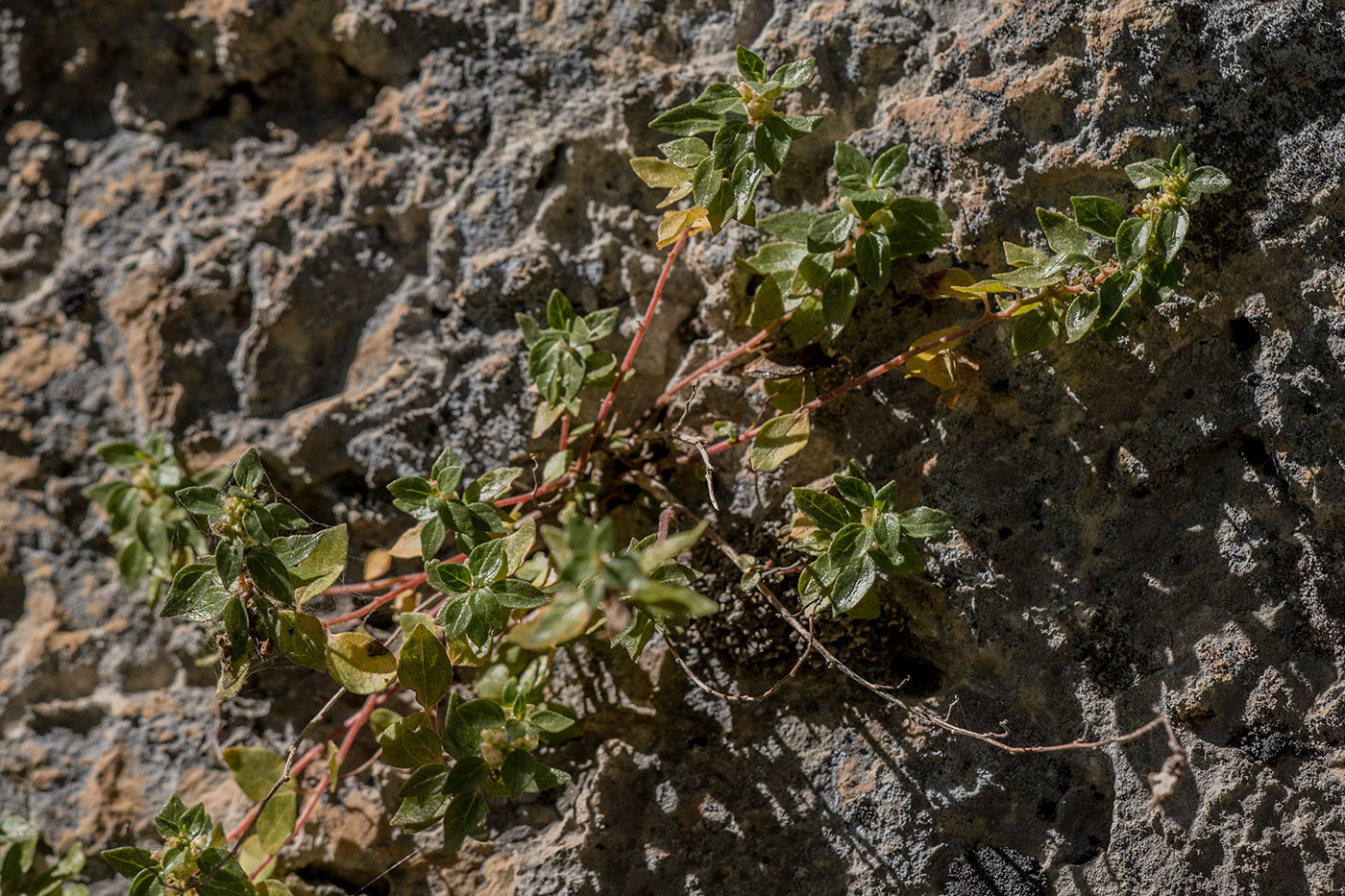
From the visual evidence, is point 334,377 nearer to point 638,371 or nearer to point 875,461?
point 638,371

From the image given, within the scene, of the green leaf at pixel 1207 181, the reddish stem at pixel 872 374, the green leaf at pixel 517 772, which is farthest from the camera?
the reddish stem at pixel 872 374

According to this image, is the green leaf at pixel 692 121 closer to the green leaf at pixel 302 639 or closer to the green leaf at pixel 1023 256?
the green leaf at pixel 1023 256

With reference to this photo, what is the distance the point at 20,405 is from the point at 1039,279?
263 cm

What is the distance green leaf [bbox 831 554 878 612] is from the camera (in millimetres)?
1810

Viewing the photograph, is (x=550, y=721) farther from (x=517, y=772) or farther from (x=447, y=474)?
(x=447, y=474)

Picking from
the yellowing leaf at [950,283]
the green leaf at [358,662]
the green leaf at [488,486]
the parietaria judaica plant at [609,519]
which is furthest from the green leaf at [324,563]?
the yellowing leaf at [950,283]

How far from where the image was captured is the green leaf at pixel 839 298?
1.94m

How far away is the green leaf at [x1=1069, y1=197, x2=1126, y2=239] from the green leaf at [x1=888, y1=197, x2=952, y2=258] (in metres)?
0.23

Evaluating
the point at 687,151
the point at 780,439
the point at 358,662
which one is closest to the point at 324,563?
the point at 358,662

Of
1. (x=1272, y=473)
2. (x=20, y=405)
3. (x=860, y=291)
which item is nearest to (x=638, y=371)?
(x=860, y=291)

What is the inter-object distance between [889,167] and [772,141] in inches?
9.3

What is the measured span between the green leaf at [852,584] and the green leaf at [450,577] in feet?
2.27

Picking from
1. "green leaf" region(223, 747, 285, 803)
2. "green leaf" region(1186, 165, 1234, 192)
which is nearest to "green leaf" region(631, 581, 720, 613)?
"green leaf" region(1186, 165, 1234, 192)

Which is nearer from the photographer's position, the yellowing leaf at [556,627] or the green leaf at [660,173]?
the yellowing leaf at [556,627]
